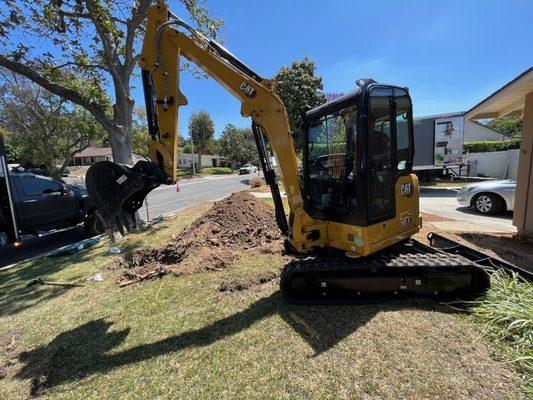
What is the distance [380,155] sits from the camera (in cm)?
381

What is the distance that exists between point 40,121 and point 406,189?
96.7 ft

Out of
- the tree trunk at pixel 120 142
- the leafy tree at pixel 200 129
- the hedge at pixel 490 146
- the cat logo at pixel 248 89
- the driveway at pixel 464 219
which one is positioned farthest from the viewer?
the leafy tree at pixel 200 129

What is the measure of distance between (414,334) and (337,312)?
0.89 metres

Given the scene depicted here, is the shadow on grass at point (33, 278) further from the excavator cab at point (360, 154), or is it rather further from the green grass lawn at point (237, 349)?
the excavator cab at point (360, 154)

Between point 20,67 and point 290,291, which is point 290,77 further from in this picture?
point 290,291

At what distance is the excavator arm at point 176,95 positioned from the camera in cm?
386

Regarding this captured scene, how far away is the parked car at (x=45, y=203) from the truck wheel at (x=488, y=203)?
11958 mm

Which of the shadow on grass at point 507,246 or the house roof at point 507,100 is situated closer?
the shadow on grass at point 507,246

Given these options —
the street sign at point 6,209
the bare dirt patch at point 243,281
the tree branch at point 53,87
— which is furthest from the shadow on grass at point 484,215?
the street sign at point 6,209

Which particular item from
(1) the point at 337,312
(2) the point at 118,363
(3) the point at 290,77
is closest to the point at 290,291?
(1) the point at 337,312

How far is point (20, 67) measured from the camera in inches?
317

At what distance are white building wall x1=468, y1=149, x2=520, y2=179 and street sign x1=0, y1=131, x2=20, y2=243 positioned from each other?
25.7m

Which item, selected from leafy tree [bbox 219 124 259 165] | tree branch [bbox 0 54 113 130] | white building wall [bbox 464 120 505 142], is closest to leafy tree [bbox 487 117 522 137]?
white building wall [bbox 464 120 505 142]

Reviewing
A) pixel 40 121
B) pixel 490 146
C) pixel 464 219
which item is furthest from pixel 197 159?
pixel 464 219
